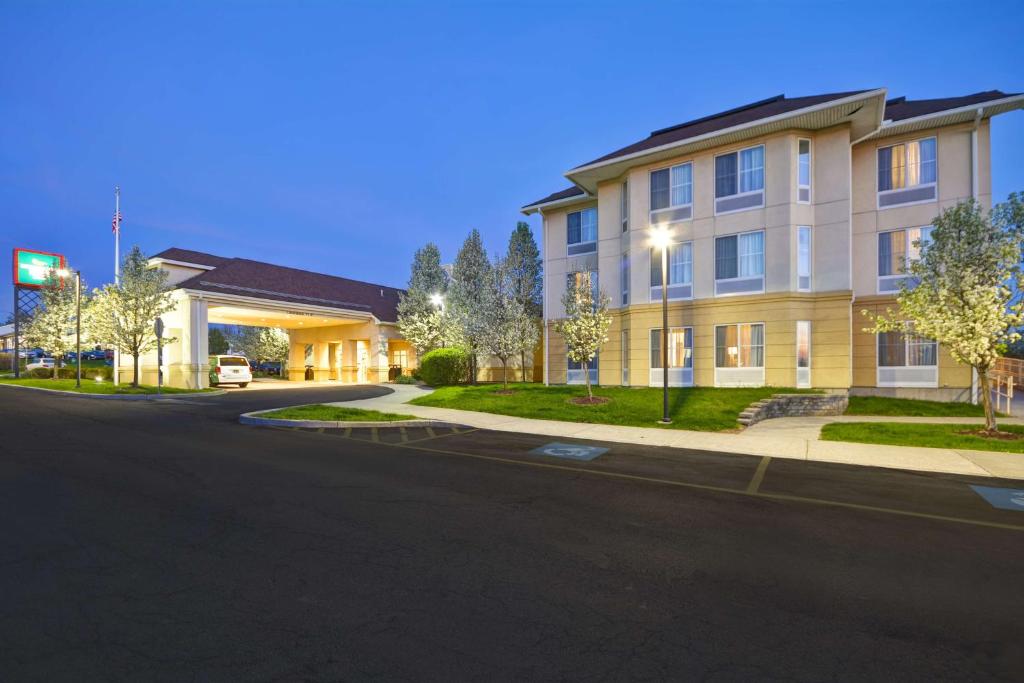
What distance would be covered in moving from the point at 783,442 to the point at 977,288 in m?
5.94

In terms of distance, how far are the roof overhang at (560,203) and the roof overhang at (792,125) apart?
9.74 ft

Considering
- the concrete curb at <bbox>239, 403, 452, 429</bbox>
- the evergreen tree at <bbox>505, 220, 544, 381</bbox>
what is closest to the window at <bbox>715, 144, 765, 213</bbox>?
the evergreen tree at <bbox>505, 220, 544, 381</bbox>

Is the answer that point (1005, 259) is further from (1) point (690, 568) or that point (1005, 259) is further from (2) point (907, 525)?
(1) point (690, 568)

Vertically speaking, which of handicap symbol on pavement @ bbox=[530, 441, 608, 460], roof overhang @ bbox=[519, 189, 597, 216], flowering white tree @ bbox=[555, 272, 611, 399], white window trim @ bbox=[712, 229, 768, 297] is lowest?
handicap symbol on pavement @ bbox=[530, 441, 608, 460]

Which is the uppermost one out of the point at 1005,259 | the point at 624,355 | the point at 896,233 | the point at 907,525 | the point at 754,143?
the point at 754,143

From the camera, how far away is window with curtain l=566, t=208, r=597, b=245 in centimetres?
2527

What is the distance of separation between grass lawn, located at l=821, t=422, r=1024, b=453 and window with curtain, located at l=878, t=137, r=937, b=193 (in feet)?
35.0

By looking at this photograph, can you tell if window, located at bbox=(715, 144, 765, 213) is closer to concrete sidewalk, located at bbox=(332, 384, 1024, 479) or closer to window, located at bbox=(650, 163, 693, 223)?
window, located at bbox=(650, 163, 693, 223)

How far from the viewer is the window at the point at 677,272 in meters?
20.7

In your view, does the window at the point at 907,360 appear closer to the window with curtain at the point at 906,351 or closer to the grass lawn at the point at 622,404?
the window with curtain at the point at 906,351

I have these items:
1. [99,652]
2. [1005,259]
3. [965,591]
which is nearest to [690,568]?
[965,591]

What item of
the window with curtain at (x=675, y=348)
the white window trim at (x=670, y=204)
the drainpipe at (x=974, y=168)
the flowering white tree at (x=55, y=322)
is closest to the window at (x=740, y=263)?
the white window trim at (x=670, y=204)

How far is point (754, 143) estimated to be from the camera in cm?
1911

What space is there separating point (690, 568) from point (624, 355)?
18.4 meters
